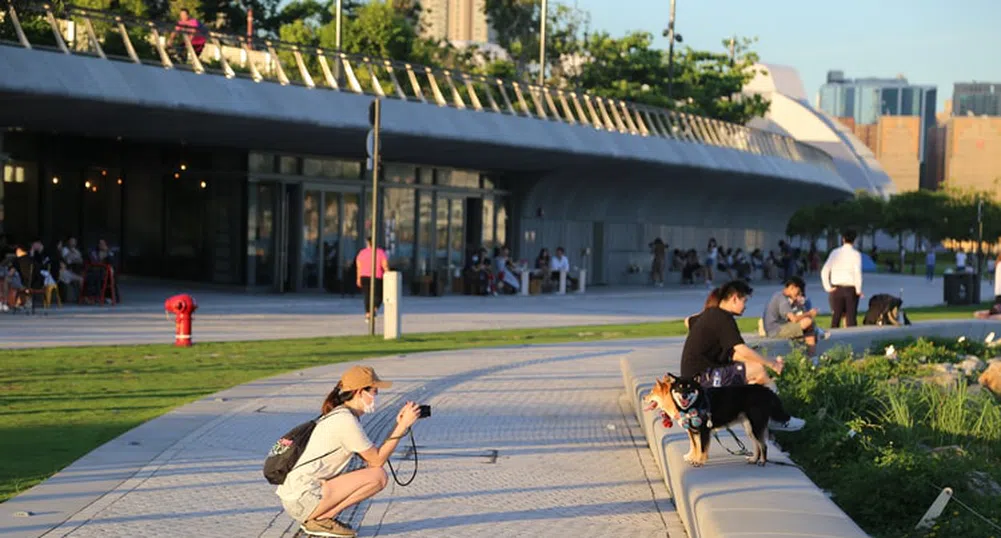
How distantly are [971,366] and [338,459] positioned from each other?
13.7m

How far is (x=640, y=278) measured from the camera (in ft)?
167

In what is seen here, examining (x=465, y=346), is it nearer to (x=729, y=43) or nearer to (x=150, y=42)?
(x=150, y=42)

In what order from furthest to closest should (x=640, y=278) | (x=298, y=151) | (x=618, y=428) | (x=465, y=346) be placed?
(x=640, y=278) < (x=298, y=151) < (x=465, y=346) < (x=618, y=428)

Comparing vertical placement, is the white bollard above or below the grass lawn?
above

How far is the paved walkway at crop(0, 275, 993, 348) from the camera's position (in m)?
22.4

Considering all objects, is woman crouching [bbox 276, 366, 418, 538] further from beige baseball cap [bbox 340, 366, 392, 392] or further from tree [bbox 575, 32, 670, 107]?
tree [bbox 575, 32, 670, 107]

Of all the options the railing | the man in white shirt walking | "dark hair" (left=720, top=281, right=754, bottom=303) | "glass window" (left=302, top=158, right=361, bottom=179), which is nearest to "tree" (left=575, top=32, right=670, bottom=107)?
the railing

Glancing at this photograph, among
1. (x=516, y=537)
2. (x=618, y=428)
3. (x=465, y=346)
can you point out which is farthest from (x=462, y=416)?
(x=465, y=346)

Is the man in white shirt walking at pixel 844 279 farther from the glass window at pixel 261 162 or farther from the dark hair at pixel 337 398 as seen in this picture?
the glass window at pixel 261 162

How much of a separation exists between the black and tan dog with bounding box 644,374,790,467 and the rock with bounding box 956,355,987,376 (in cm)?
945

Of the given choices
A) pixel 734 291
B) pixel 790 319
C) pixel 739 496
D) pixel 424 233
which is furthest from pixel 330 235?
pixel 739 496

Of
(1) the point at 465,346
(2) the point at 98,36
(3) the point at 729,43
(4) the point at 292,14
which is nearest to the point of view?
(1) the point at 465,346

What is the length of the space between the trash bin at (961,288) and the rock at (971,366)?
1820cm

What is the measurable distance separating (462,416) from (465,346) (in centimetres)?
867
